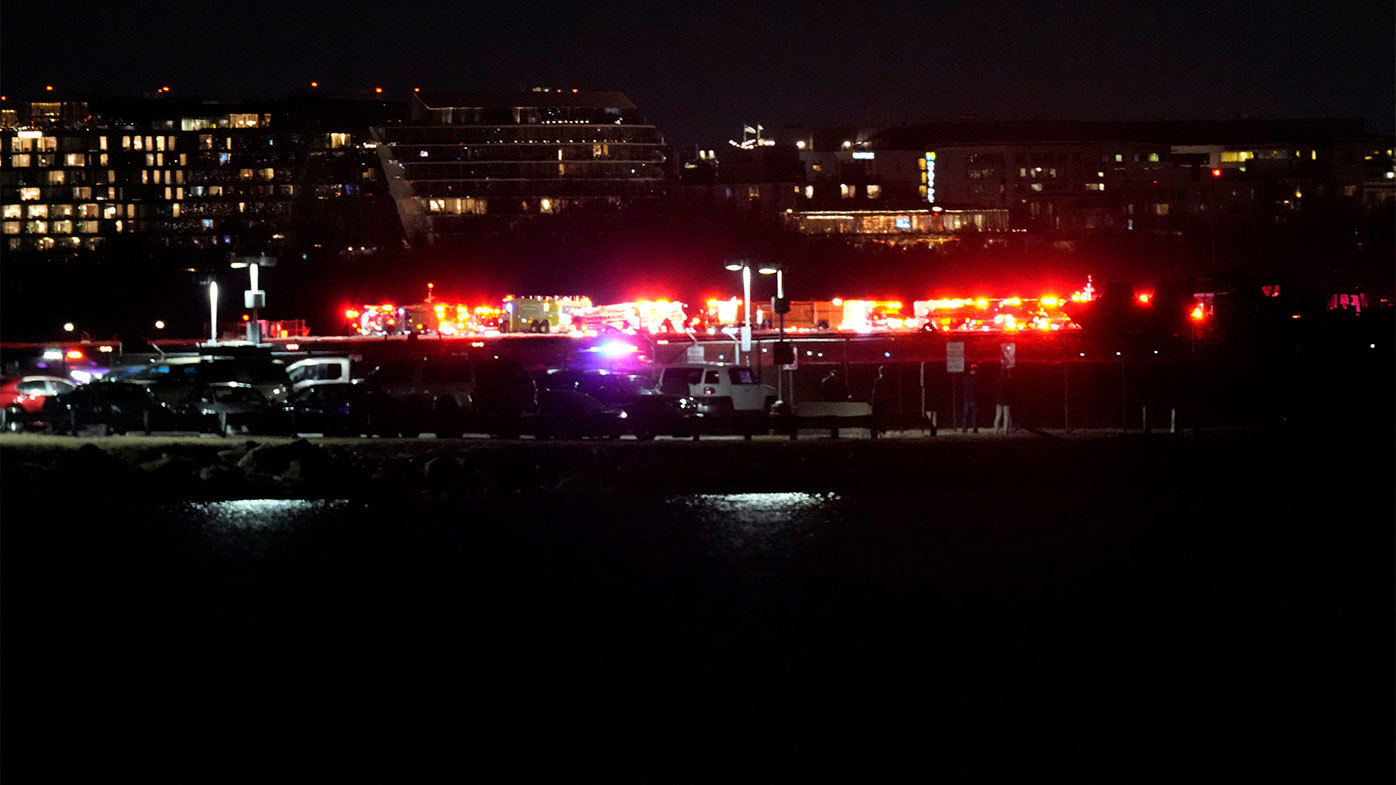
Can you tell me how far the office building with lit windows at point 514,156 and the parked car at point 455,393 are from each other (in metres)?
109

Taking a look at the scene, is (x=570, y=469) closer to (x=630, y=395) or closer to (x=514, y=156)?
(x=630, y=395)

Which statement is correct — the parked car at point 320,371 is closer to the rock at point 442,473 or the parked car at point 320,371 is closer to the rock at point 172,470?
the rock at point 172,470

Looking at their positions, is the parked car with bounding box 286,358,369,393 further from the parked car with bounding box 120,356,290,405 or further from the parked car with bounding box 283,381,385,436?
the parked car with bounding box 283,381,385,436

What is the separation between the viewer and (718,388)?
108ft

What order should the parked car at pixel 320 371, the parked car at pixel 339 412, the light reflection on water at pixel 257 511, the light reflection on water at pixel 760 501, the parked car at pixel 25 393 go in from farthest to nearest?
the parked car at pixel 320 371 < the parked car at pixel 25 393 < the parked car at pixel 339 412 < the light reflection on water at pixel 760 501 < the light reflection on water at pixel 257 511

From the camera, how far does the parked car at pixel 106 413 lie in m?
31.5

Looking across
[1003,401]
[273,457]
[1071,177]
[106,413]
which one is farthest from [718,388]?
[1071,177]

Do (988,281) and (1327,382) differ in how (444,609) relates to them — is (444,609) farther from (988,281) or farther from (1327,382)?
(988,281)

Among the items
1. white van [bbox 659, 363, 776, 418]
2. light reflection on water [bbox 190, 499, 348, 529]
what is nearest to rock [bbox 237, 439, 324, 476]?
light reflection on water [bbox 190, 499, 348, 529]

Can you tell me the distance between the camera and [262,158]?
150375 mm

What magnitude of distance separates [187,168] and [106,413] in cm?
12830

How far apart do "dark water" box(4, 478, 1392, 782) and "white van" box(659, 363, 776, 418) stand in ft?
23.9

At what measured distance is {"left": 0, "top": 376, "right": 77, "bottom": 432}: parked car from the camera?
105ft

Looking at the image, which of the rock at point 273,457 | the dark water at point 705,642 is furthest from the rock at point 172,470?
the dark water at point 705,642
